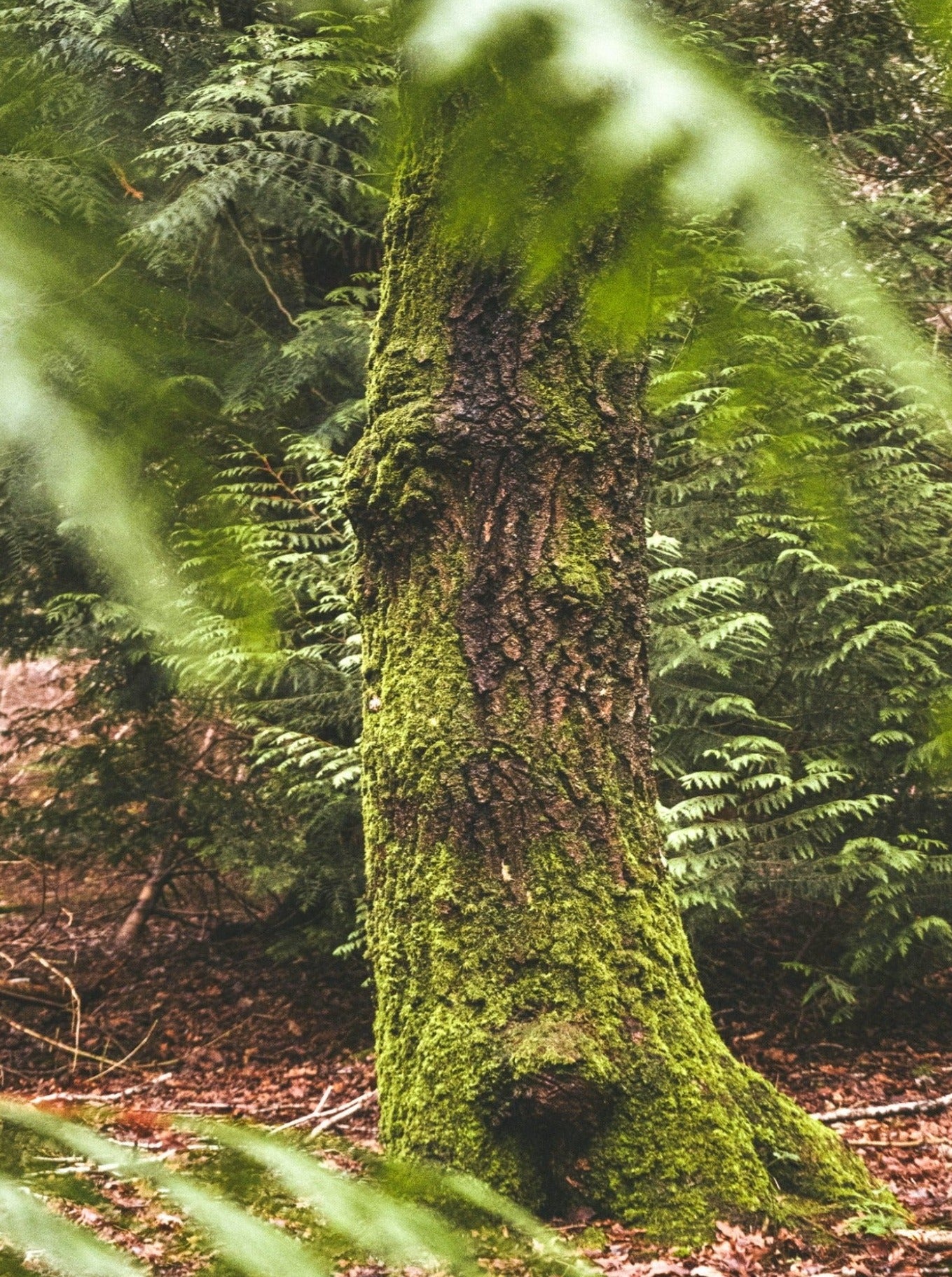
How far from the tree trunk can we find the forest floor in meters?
0.20

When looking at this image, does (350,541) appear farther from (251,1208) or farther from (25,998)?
(251,1208)

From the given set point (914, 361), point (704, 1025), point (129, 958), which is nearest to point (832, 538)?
point (914, 361)

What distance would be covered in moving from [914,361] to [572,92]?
30 cm

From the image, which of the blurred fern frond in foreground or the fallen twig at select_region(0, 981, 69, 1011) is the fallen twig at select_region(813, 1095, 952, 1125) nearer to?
the blurred fern frond in foreground

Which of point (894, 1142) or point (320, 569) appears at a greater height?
point (320, 569)

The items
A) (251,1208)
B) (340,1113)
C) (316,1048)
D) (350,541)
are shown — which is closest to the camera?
(251,1208)

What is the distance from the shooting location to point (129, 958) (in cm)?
631

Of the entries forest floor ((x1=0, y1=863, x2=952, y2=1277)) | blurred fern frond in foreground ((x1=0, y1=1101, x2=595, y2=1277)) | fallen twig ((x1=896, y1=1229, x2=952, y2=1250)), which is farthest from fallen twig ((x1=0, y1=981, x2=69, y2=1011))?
blurred fern frond in foreground ((x1=0, y1=1101, x2=595, y2=1277))

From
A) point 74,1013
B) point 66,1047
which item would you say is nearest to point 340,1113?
point 66,1047

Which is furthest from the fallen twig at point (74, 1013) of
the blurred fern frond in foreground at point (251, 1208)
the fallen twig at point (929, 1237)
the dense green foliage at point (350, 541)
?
the blurred fern frond in foreground at point (251, 1208)

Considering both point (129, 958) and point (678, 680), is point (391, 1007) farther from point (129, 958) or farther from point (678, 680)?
point (129, 958)

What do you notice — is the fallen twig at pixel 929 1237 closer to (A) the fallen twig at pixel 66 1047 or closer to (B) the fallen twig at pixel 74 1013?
(A) the fallen twig at pixel 66 1047

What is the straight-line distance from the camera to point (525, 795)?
7.47 ft

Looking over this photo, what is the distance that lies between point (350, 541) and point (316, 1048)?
2611 mm
